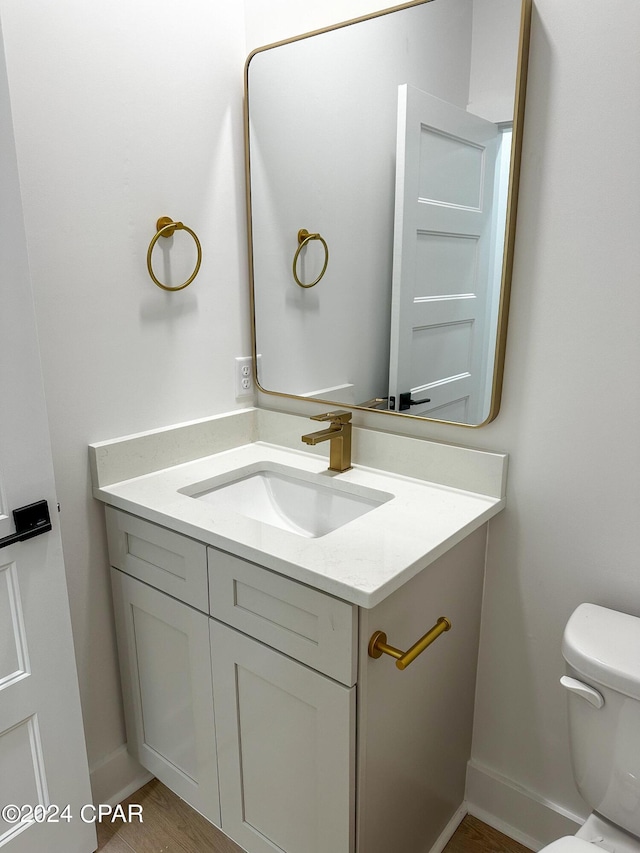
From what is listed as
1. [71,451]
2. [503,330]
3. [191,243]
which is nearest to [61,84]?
[191,243]

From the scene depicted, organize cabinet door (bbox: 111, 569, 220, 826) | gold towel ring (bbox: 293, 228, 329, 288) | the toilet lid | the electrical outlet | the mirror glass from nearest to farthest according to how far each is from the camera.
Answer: the toilet lid < the mirror glass < cabinet door (bbox: 111, 569, 220, 826) < gold towel ring (bbox: 293, 228, 329, 288) < the electrical outlet

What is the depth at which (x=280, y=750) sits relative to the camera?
1254mm

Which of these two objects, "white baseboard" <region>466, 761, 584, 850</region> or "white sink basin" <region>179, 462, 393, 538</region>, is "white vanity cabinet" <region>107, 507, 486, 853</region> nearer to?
"white baseboard" <region>466, 761, 584, 850</region>

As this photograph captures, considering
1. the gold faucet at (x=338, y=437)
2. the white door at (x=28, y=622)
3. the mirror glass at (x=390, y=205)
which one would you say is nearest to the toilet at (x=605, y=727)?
the mirror glass at (x=390, y=205)

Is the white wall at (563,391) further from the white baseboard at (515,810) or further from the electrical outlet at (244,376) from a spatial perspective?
the electrical outlet at (244,376)

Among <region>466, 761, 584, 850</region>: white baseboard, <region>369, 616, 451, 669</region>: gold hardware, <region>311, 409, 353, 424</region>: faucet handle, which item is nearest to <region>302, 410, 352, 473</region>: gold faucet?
<region>311, 409, 353, 424</region>: faucet handle

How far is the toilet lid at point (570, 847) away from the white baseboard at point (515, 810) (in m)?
0.44

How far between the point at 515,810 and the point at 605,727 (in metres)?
0.58

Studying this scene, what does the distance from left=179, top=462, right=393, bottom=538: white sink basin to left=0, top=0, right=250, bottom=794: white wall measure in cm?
23

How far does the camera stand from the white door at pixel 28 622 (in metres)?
1.15

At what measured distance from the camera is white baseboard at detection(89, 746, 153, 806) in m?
1.62

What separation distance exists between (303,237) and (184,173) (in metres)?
0.35

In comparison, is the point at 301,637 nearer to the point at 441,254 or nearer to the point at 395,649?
the point at 395,649

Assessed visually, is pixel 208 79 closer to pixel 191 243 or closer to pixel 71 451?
pixel 191 243
